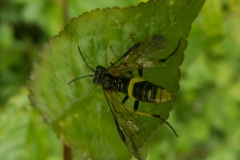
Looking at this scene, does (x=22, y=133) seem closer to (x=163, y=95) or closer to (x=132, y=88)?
(x=132, y=88)

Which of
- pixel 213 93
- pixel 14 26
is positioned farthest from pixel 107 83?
pixel 14 26

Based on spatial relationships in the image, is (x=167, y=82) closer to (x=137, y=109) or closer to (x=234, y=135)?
(x=137, y=109)

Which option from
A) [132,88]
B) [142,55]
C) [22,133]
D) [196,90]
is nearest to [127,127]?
[132,88]

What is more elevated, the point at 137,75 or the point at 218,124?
the point at 137,75

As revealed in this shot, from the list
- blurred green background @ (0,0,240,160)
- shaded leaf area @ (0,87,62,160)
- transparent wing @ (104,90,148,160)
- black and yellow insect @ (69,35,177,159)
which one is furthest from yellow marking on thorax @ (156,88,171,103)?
blurred green background @ (0,0,240,160)

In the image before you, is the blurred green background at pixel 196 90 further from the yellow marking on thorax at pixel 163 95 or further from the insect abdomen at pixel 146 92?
the yellow marking on thorax at pixel 163 95

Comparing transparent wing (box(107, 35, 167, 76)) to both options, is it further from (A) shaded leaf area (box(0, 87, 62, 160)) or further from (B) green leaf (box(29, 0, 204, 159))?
(A) shaded leaf area (box(0, 87, 62, 160))

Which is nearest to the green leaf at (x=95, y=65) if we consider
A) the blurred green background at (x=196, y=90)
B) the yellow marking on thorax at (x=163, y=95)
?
the yellow marking on thorax at (x=163, y=95)
